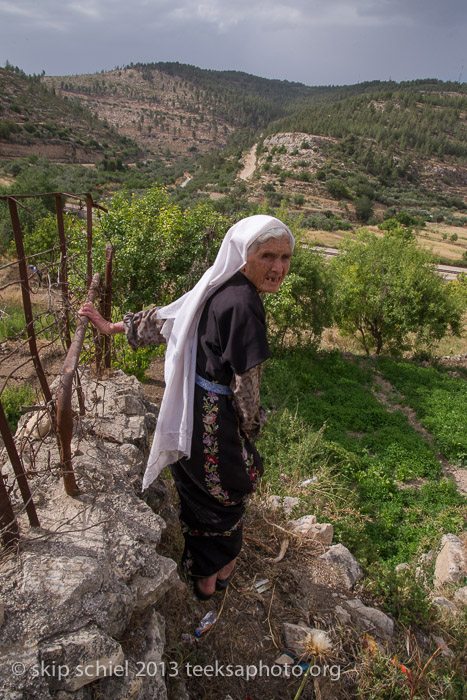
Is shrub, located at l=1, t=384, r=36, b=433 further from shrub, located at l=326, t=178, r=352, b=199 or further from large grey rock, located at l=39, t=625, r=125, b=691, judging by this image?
shrub, located at l=326, t=178, r=352, b=199

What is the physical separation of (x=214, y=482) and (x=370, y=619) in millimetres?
1557

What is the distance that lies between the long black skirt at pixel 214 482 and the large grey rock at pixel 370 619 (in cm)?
97

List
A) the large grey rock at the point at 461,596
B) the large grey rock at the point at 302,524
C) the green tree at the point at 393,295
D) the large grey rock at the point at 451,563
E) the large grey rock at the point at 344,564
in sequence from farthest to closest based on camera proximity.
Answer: the green tree at the point at 393,295 < the large grey rock at the point at 451,563 < the large grey rock at the point at 461,596 < the large grey rock at the point at 302,524 < the large grey rock at the point at 344,564

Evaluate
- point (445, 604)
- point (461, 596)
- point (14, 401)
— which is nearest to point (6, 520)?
point (445, 604)

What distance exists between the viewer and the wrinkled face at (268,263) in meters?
1.80

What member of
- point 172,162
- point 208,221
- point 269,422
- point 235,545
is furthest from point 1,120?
point 235,545

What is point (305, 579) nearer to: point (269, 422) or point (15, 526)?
point (15, 526)

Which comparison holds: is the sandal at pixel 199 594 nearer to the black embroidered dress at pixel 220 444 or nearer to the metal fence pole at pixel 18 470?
the black embroidered dress at pixel 220 444

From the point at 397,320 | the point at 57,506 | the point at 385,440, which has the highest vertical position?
the point at 57,506

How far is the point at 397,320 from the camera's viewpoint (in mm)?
10711

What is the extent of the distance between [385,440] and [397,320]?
495 centimetres

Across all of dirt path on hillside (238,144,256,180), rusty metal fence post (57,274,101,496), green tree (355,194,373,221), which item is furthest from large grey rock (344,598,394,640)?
dirt path on hillside (238,144,256,180)

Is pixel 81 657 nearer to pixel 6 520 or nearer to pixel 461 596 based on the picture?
pixel 6 520

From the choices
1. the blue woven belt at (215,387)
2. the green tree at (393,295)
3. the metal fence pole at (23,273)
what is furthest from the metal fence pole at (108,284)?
the green tree at (393,295)
